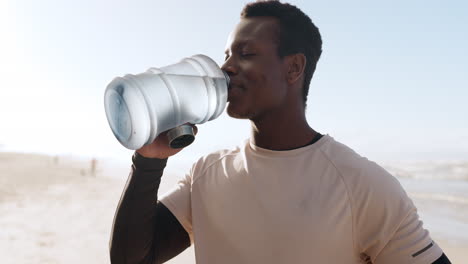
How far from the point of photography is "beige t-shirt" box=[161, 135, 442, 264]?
4.57ft

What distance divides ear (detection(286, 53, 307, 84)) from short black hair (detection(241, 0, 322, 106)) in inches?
0.9

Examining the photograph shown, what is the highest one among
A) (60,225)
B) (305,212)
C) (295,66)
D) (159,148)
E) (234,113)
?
(295,66)

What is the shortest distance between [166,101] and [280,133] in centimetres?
50

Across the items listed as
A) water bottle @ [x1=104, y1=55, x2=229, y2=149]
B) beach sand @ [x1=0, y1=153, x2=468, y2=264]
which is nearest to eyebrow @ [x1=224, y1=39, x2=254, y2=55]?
water bottle @ [x1=104, y1=55, x2=229, y2=149]

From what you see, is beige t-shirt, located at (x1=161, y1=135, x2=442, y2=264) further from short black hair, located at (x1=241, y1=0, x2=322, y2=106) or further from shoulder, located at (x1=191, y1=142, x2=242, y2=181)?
short black hair, located at (x1=241, y1=0, x2=322, y2=106)

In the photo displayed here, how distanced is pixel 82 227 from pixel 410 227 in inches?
268

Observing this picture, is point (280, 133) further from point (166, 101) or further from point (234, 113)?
point (166, 101)

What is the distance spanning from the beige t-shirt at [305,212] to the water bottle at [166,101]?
0.90ft

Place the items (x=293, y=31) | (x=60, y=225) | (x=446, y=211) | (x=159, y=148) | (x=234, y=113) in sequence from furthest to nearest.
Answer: (x=446, y=211)
(x=60, y=225)
(x=293, y=31)
(x=234, y=113)
(x=159, y=148)

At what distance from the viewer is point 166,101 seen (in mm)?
1538

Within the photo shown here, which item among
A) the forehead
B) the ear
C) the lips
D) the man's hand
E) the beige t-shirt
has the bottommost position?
the beige t-shirt

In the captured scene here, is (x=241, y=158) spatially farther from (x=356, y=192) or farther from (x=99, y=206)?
(x=99, y=206)

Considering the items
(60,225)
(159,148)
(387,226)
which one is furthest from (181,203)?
(60,225)

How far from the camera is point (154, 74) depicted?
5.02ft
